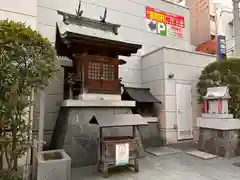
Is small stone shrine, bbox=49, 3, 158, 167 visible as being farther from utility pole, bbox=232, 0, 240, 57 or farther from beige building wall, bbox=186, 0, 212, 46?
beige building wall, bbox=186, 0, 212, 46

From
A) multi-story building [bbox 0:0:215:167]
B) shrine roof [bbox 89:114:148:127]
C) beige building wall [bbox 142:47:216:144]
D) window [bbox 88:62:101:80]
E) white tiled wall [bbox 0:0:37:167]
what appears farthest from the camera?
beige building wall [bbox 142:47:216:144]

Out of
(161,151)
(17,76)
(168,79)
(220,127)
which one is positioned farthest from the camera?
(168,79)

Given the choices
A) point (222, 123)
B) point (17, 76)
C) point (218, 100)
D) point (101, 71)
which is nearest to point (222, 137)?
point (222, 123)

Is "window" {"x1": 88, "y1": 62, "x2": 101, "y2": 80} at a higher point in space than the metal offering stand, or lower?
higher

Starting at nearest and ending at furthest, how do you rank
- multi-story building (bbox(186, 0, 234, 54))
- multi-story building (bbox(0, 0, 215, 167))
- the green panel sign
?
multi-story building (bbox(0, 0, 215, 167))
the green panel sign
multi-story building (bbox(186, 0, 234, 54))

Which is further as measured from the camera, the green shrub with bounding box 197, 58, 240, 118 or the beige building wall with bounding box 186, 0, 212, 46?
the beige building wall with bounding box 186, 0, 212, 46

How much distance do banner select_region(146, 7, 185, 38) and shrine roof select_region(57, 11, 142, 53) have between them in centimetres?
371

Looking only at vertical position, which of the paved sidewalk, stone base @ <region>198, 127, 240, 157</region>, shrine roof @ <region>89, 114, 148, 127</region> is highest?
shrine roof @ <region>89, 114, 148, 127</region>

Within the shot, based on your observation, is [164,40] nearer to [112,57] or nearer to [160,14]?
[160,14]

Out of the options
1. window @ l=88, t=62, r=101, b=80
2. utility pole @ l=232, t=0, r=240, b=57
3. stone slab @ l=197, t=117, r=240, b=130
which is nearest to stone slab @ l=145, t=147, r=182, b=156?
stone slab @ l=197, t=117, r=240, b=130

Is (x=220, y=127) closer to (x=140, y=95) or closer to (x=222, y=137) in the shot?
(x=222, y=137)

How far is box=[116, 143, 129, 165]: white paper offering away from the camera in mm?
3759

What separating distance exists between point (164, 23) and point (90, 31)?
5.43 meters

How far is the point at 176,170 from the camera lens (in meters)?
4.21
